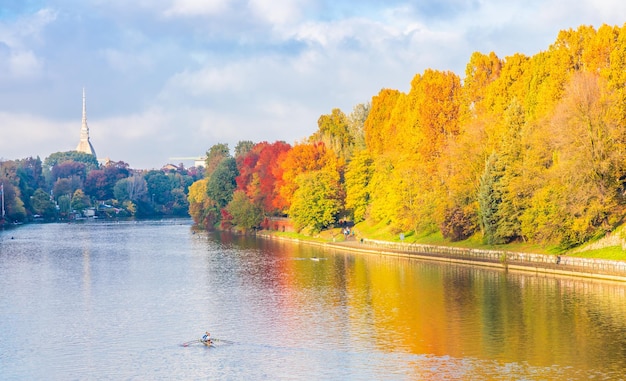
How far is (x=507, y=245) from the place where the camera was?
241ft

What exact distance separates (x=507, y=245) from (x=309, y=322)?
29407mm

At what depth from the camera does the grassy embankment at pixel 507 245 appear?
61781 millimetres

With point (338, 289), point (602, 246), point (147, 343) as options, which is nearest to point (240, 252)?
point (338, 289)

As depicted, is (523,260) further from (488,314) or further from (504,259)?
(488,314)

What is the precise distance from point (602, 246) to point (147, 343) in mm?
35574

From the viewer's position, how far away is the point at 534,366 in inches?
1499

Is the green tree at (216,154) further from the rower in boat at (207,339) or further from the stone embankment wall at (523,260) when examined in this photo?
the rower in boat at (207,339)

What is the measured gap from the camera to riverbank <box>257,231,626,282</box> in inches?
2341

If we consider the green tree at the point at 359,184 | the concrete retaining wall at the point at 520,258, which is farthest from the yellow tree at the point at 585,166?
the green tree at the point at 359,184

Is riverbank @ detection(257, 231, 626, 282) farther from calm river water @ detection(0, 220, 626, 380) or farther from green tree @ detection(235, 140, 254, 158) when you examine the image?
green tree @ detection(235, 140, 254, 158)

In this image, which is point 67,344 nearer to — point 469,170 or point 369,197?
point 469,170

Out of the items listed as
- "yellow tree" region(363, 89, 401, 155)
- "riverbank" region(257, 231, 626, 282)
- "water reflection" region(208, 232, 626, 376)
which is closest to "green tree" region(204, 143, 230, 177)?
"yellow tree" region(363, 89, 401, 155)

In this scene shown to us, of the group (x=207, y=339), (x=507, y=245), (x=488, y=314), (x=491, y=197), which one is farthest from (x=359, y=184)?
(x=207, y=339)

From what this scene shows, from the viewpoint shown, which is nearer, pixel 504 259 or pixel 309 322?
pixel 309 322
